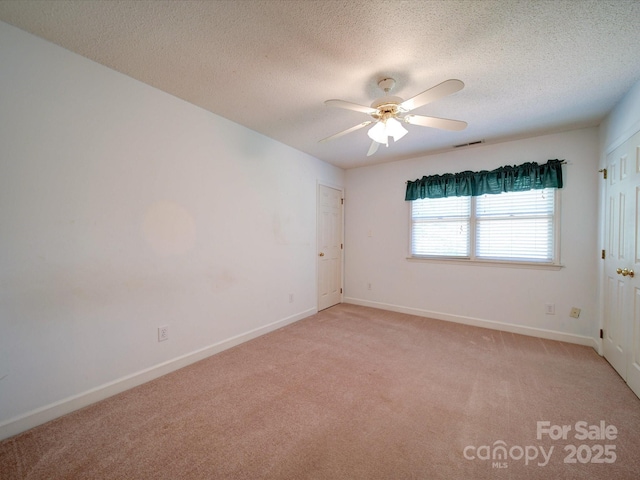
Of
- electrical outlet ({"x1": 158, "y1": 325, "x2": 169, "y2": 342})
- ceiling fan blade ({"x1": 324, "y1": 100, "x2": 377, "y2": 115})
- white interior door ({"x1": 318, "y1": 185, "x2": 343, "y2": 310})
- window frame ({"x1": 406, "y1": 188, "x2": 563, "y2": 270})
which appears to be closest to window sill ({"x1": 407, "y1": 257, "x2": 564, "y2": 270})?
window frame ({"x1": 406, "y1": 188, "x2": 563, "y2": 270})

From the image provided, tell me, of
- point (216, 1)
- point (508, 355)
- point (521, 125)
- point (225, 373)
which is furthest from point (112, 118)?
point (508, 355)

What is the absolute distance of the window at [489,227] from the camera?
3.19 m

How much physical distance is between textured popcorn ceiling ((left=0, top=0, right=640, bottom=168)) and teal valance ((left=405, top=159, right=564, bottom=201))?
68 cm

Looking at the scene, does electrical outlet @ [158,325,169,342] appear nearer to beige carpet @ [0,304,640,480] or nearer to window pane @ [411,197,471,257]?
beige carpet @ [0,304,640,480]

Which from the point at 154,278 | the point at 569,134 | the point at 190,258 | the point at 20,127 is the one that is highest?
the point at 569,134

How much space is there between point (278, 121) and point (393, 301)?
127 inches

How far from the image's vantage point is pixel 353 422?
1.74 meters

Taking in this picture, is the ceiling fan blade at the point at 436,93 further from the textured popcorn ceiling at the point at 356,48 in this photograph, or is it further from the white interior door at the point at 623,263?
the white interior door at the point at 623,263

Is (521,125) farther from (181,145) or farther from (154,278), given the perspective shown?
(154,278)

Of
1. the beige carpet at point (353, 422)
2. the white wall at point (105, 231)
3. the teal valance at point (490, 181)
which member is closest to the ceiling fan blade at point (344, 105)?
the white wall at point (105, 231)

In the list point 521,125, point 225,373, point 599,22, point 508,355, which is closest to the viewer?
point 599,22

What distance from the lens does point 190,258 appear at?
251cm

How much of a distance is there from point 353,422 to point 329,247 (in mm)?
2959

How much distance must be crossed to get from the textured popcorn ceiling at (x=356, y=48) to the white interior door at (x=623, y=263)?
0.64m
